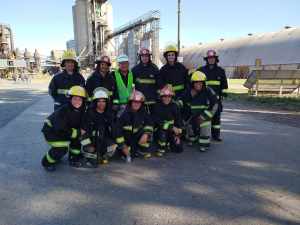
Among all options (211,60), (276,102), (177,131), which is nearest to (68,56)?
(177,131)

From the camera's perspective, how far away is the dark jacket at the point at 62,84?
4559 mm

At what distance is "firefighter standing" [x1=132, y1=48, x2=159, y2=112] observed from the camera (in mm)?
4832

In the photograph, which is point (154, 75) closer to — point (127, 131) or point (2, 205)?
point (127, 131)

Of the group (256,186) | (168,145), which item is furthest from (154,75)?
(256,186)

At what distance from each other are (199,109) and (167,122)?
72 cm

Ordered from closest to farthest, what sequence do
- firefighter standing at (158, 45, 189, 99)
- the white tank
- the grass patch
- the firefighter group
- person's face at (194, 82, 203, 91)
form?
the firefighter group < person's face at (194, 82, 203, 91) < firefighter standing at (158, 45, 189, 99) < the grass patch < the white tank

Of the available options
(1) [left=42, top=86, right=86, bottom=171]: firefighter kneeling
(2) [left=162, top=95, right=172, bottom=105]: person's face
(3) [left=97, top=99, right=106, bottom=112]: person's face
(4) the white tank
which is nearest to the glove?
(1) [left=42, top=86, right=86, bottom=171]: firefighter kneeling

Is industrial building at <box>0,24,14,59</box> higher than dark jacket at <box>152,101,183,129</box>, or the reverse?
industrial building at <box>0,24,14,59</box>

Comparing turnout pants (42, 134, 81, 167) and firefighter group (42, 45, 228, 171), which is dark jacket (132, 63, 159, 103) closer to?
firefighter group (42, 45, 228, 171)

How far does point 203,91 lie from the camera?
4.97 meters

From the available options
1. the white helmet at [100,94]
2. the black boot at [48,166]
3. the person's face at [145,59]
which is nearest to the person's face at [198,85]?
the person's face at [145,59]

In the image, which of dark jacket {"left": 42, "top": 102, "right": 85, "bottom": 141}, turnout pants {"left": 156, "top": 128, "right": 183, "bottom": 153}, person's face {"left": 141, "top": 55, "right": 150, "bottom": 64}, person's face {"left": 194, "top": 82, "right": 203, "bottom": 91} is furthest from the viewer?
person's face {"left": 194, "top": 82, "right": 203, "bottom": 91}

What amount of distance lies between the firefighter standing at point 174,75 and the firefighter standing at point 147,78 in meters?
0.16

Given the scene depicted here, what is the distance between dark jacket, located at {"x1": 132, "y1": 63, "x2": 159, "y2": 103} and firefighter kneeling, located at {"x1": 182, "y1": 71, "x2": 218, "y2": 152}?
654 millimetres
